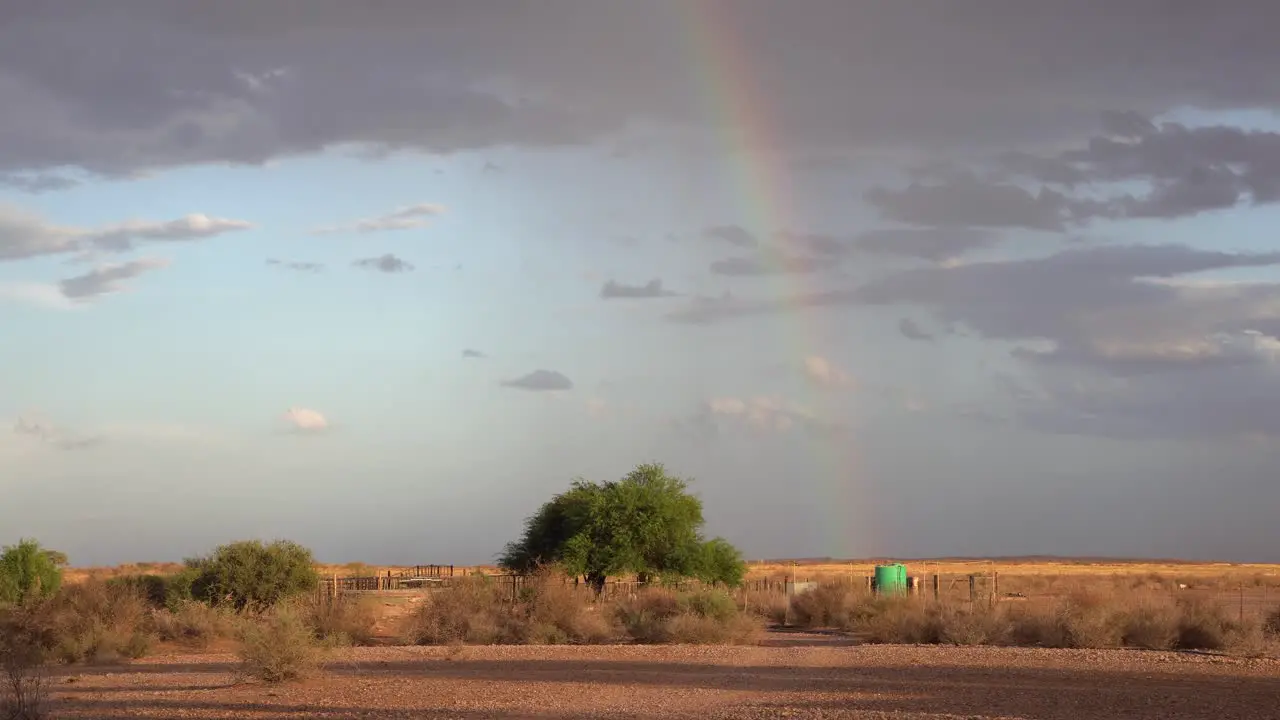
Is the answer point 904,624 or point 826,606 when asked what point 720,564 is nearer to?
point 826,606

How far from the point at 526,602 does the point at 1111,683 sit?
19594 mm

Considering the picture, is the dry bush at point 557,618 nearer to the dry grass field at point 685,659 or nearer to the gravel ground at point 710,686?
the dry grass field at point 685,659

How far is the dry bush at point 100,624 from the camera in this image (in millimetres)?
33250

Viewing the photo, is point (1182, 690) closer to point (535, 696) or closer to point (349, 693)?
point (535, 696)

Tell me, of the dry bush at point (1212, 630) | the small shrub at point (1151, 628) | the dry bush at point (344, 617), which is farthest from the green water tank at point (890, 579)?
the dry bush at point (344, 617)

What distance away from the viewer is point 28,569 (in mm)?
51375

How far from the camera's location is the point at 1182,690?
23.0m

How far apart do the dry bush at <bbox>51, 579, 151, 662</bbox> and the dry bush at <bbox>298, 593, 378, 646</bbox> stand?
4494mm

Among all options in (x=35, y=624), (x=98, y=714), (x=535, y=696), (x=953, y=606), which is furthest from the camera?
(x=953, y=606)

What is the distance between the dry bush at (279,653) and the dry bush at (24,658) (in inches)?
140

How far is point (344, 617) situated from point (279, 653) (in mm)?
14898

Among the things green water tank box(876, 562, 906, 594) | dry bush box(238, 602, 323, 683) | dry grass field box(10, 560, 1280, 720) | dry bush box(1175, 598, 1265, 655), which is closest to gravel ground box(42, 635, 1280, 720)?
dry grass field box(10, 560, 1280, 720)

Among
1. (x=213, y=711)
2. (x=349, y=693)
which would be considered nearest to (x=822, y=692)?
(x=349, y=693)

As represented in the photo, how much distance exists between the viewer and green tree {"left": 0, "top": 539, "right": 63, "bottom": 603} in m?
49.6
